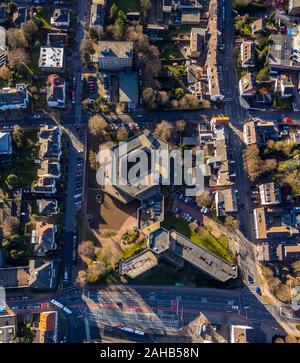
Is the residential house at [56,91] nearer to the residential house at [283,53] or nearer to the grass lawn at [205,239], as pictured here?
the grass lawn at [205,239]

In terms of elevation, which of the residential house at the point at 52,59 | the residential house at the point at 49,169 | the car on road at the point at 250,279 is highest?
the residential house at the point at 52,59

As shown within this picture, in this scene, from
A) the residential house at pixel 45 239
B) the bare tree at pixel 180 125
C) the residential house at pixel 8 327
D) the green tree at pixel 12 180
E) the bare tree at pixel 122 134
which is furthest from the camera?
the bare tree at pixel 180 125

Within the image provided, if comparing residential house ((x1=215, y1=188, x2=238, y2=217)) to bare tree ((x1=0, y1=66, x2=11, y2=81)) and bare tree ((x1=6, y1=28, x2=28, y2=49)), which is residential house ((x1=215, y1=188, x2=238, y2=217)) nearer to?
bare tree ((x1=0, y1=66, x2=11, y2=81))

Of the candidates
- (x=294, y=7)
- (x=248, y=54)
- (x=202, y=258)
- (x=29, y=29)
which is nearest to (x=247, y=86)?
(x=248, y=54)

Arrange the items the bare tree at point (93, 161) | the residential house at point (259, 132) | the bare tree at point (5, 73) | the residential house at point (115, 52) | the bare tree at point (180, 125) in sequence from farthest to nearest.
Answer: the bare tree at point (5, 73)
the bare tree at point (180, 125)
the residential house at point (115, 52)
the residential house at point (259, 132)
the bare tree at point (93, 161)

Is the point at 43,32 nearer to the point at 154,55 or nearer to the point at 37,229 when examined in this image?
the point at 154,55

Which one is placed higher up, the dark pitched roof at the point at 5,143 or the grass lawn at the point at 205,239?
the dark pitched roof at the point at 5,143

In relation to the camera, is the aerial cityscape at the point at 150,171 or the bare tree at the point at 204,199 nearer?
the aerial cityscape at the point at 150,171

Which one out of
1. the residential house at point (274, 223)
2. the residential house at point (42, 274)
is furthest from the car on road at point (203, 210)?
the residential house at point (42, 274)
